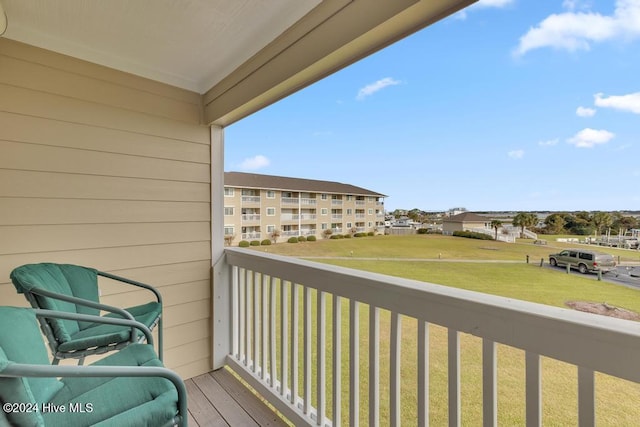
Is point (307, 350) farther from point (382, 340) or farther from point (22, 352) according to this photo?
point (22, 352)

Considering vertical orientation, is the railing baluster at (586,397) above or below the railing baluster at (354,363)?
above

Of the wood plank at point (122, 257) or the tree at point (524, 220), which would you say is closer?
the tree at point (524, 220)

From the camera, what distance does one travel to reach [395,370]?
1.35 meters

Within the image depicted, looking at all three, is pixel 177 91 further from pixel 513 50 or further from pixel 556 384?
pixel 556 384

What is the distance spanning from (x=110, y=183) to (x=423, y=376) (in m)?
2.31

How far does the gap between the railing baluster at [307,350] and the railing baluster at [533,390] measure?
3.84 ft

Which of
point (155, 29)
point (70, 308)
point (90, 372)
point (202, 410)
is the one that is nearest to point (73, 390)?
point (90, 372)

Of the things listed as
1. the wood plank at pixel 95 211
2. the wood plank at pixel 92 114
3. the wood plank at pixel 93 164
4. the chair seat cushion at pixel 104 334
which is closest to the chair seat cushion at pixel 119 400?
the chair seat cushion at pixel 104 334

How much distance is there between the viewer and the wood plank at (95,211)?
1.79 meters

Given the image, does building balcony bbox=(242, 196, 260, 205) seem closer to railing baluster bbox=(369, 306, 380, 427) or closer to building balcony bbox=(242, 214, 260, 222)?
building balcony bbox=(242, 214, 260, 222)

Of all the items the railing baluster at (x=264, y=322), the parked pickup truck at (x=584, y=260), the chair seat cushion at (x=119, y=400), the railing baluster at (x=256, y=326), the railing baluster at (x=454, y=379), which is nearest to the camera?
the parked pickup truck at (x=584, y=260)

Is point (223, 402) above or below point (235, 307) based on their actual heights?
below

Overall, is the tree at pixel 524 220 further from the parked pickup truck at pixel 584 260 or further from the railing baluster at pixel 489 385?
the railing baluster at pixel 489 385

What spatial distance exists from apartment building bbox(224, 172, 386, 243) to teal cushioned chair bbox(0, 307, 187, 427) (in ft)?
3.51
